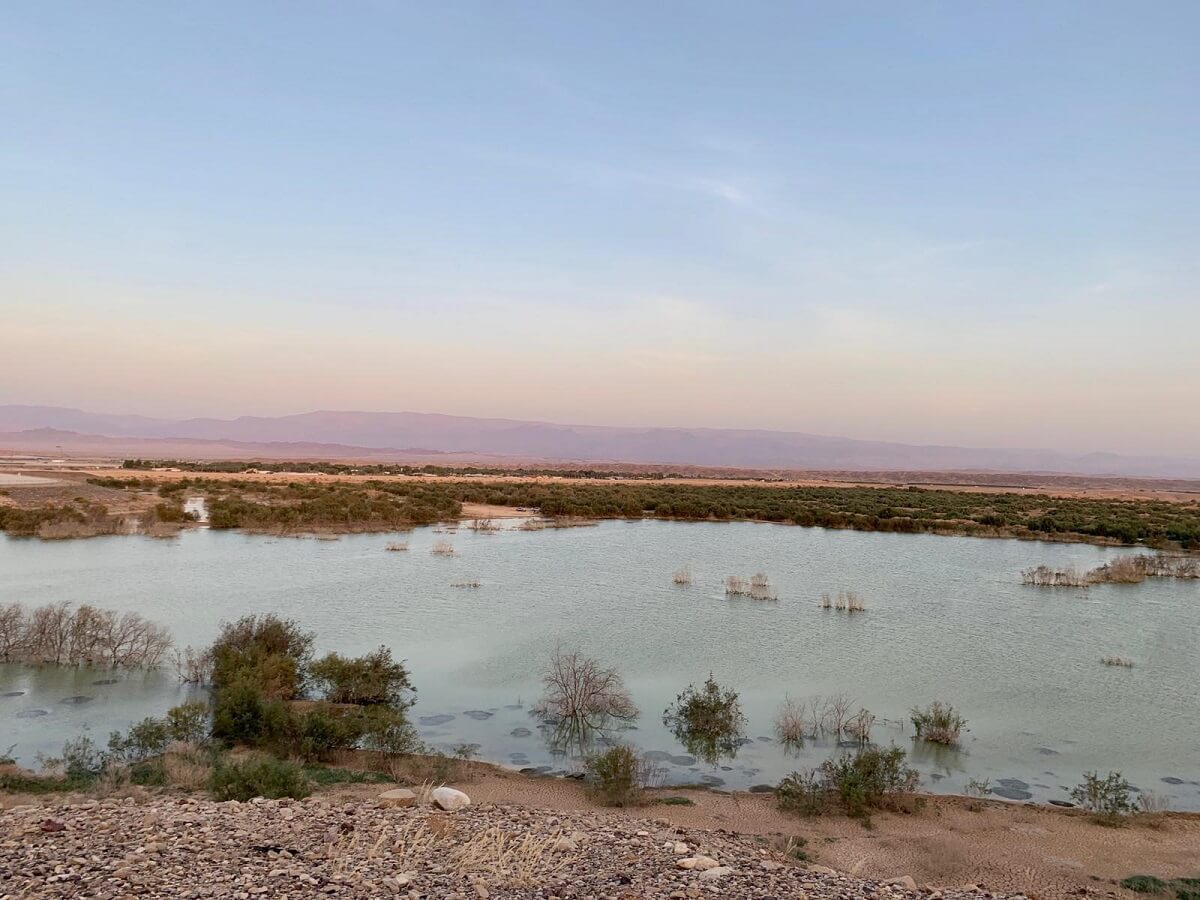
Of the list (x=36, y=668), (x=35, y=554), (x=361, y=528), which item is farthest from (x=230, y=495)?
(x=36, y=668)

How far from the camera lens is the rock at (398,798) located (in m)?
8.09

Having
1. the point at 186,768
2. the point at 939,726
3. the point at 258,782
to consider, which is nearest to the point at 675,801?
the point at 258,782

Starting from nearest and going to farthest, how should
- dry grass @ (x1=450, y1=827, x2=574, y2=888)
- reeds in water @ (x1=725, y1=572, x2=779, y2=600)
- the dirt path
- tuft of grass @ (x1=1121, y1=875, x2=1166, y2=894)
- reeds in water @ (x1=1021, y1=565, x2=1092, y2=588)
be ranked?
dry grass @ (x1=450, y1=827, x2=574, y2=888) → tuft of grass @ (x1=1121, y1=875, x2=1166, y2=894) → the dirt path → reeds in water @ (x1=725, y1=572, x2=779, y2=600) → reeds in water @ (x1=1021, y1=565, x2=1092, y2=588)

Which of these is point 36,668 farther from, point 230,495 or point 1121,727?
point 230,495

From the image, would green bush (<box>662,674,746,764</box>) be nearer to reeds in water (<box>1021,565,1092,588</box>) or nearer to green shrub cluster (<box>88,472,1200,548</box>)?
reeds in water (<box>1021,565,1092,588</box>)

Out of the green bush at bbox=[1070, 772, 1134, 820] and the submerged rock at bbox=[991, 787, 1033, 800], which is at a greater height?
the green bush at bbox=[1070, 772, 1134, 820]

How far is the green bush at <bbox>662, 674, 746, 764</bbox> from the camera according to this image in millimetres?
11734

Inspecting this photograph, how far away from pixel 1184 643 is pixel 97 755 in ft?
70.9

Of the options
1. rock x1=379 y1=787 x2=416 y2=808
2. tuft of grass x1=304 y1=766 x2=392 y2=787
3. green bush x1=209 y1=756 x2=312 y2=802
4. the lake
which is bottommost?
the lake

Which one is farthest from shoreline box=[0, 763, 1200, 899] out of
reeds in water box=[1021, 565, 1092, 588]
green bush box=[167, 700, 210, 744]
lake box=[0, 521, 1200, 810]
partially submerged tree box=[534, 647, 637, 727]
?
reeds in water box=[1021, 565, 1092, 588]

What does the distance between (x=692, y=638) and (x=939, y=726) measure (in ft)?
21.5

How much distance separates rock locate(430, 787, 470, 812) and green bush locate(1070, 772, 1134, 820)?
7.38m

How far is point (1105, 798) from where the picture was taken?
9.66m

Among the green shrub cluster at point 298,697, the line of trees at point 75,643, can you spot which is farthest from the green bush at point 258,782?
the line of trees at point 75,643
